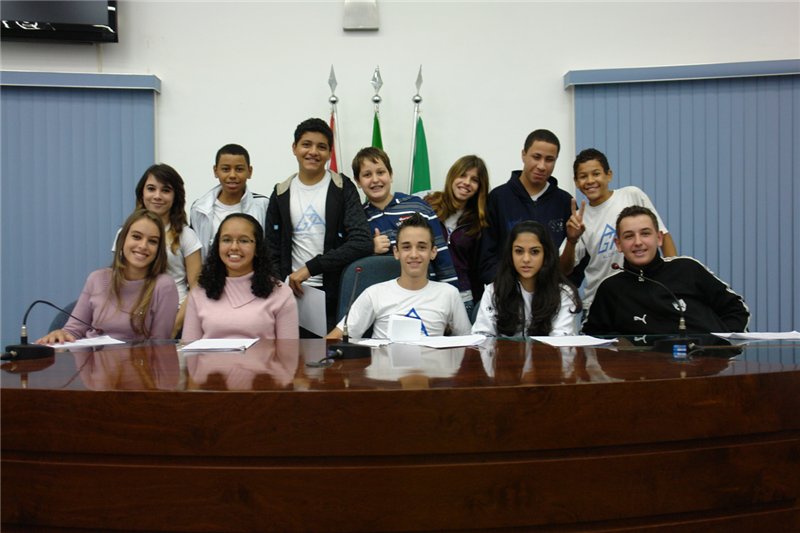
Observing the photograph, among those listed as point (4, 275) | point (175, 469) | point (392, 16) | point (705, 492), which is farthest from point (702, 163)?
point (4, 275)

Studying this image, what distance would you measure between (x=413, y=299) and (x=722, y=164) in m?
2.85

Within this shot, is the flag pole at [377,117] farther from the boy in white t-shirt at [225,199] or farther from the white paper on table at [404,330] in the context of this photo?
the white paper on table at [404,330]

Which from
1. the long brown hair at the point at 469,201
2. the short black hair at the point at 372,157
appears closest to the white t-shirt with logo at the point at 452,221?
the long brown hair at the point at 469,201

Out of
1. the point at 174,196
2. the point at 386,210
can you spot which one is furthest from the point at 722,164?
the point at 174,196

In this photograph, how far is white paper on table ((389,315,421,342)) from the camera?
1.78 metres

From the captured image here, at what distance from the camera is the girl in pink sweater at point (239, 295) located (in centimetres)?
204

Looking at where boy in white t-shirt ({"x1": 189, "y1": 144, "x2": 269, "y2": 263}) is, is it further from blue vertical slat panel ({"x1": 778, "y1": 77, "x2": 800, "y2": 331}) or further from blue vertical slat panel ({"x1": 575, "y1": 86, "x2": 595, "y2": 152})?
blue vertical slat panel ({"x1": 778, "y1": 77, "x2": 800, "y2": 331})

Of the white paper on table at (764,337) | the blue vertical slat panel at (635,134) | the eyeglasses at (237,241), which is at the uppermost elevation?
the blue vertical slat panel at (635,134)

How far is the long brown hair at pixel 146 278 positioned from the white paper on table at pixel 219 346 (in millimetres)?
547

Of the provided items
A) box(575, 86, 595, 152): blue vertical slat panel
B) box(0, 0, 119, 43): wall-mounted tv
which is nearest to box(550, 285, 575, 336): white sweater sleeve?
box(575, 86, 595, 152): blue vertical slat panel

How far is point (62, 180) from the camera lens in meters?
3.74

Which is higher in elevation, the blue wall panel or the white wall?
the white wall

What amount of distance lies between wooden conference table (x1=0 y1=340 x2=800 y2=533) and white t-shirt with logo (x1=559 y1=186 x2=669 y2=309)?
1.65 m

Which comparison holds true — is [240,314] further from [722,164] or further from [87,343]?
[722,164]
